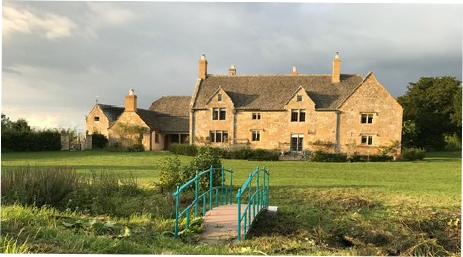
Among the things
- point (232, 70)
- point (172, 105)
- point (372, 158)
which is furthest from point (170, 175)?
point (172, 105)

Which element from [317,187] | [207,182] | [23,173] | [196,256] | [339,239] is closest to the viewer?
[196,256]

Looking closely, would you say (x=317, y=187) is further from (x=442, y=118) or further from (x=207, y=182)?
(x=442, y=118)

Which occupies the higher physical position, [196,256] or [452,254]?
[196,256]

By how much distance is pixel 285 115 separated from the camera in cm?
3369

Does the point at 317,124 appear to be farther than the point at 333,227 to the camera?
Yes

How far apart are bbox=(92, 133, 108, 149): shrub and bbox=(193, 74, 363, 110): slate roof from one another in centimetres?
1028

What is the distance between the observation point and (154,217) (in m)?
9.51

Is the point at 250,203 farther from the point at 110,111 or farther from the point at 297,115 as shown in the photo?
the point at 110,111

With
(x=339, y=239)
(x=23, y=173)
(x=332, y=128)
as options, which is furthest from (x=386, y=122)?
(x=23, y=173)

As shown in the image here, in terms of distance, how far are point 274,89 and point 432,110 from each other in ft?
74.4

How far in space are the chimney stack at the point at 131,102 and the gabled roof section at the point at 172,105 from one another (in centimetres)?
438

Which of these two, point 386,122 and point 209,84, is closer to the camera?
point 386,122

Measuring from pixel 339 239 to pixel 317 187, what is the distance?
4838 millimetres

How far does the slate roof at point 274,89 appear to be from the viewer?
1325 inches
